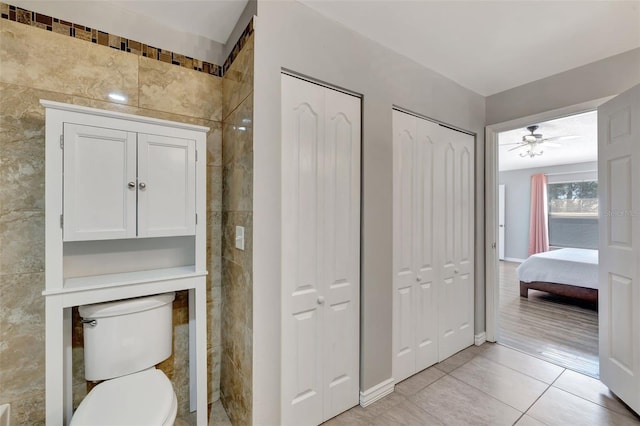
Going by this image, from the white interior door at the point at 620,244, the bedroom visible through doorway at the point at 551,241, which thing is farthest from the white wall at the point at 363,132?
the bedroom visible through doorway at the point at 551,241

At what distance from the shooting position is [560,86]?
2287mm

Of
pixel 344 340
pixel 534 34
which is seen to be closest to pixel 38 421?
pixel 344 340

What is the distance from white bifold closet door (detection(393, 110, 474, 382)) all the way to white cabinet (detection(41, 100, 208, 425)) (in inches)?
53.5

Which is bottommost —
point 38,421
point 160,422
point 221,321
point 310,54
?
point 38,421

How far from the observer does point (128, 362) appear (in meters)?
1.39

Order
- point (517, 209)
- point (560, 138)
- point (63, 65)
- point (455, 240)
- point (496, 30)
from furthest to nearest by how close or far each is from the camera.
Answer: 1. point (517, 209)
2. point (560, 138)
3. point (455, 240)
4. point (496, 30)
5. point (63, 65)

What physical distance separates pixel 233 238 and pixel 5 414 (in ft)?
4.16

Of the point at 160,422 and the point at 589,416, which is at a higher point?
the point at 160,422

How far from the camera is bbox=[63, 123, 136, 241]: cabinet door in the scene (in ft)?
4.10

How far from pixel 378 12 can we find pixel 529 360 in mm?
2981

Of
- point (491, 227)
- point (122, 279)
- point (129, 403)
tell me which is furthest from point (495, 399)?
point (122, 279)

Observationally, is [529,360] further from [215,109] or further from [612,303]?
[215,109]

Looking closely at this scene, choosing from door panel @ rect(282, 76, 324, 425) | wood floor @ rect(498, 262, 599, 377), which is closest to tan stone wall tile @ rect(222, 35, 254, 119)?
door panel @ rect(282, 76, 324, 425)

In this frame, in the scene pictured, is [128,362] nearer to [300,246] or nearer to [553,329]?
[300,246]
